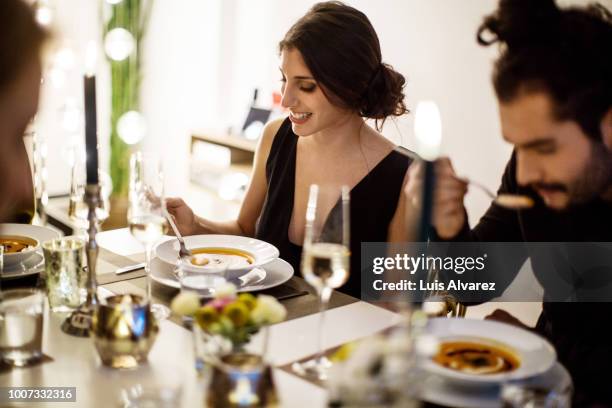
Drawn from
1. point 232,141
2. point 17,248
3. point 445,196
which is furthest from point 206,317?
point 232,141

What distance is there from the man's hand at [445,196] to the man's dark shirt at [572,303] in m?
0.05

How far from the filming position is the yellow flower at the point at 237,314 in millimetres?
1077

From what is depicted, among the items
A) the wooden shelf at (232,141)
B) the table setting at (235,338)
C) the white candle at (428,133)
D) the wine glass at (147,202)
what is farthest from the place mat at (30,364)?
the wooden shelf at (232,141)

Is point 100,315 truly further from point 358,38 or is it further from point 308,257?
point 358,38

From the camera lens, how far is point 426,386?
1.11 meters

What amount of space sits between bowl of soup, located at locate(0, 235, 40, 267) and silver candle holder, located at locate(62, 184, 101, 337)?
0.92ft

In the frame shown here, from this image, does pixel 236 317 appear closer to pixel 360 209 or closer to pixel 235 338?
pixel 235 338

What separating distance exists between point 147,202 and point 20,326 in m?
0.33

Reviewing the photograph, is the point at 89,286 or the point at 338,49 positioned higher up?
the point at 338,49

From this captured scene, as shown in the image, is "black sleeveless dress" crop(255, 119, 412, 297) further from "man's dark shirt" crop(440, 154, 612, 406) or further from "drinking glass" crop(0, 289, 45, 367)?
"drinking glass" crop(0, 289, 45, 367)

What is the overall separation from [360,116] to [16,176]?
1292 millimetres

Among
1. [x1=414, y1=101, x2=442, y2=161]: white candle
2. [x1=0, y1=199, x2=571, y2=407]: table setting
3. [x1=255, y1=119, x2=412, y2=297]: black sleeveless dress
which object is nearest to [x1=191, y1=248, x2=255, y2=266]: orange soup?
[x1=0, y1=199, x2=571, y2=407]: table setting

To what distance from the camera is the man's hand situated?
1.44m

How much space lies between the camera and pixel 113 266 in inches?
67.0
